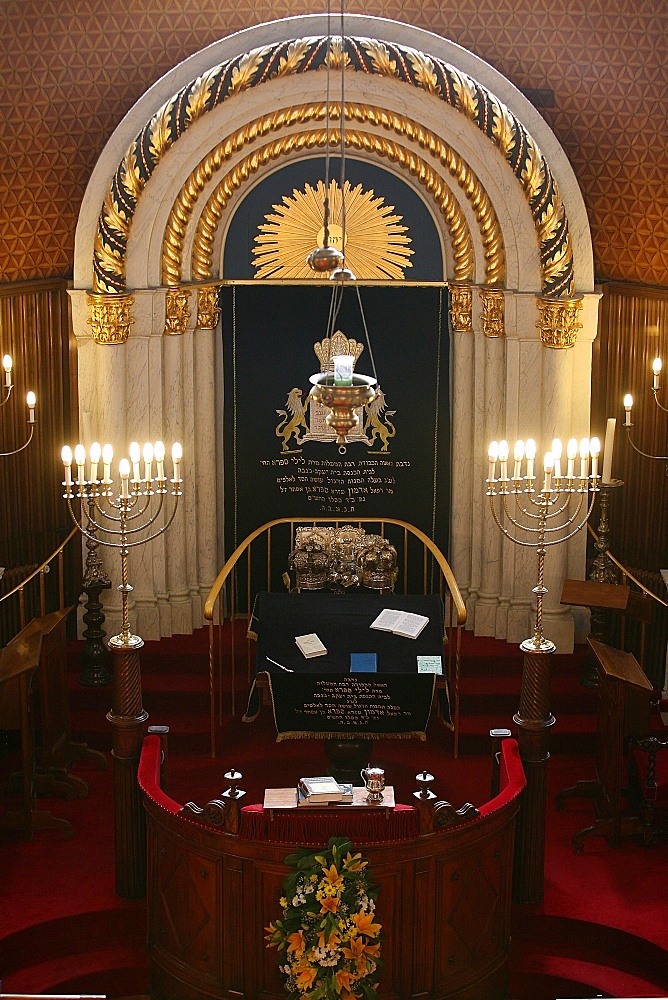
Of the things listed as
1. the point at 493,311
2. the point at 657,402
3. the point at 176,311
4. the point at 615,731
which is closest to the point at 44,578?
the point at 176,311

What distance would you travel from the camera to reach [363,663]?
28.9 feet

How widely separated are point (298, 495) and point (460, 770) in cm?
289

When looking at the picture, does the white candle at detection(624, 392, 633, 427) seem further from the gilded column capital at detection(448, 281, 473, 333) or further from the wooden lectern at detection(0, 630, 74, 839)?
the wooden lectern at detection(0, 630, 74, 839)

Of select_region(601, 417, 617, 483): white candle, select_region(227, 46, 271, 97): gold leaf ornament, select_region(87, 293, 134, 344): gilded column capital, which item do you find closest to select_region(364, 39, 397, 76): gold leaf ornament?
select_region(227, 46, 271, 97): gold leaf ornament

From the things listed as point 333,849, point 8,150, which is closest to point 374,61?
point 8,150

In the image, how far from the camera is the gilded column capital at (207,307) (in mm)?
10617

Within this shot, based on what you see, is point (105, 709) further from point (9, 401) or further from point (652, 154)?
point (652, 154)

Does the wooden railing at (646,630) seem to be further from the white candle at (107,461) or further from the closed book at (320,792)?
the white candle at (107,461)

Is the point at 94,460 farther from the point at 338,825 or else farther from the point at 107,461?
the point at 338,825

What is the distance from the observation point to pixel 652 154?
33.4 feet

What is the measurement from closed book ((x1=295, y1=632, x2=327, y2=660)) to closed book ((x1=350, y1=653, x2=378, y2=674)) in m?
0.23

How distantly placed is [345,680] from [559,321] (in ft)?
11.1

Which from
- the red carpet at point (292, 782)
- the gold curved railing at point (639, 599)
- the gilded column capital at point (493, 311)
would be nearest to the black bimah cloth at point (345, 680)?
the red carpet at point (292, 782)

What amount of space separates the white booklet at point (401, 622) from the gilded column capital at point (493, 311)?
99.4 inches
